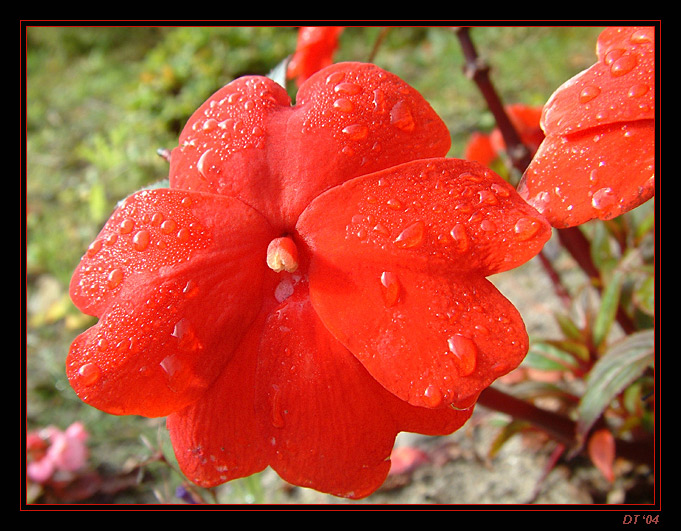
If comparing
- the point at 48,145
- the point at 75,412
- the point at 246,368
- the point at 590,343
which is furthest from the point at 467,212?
the point at 48,145

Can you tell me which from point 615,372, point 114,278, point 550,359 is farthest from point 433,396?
point 550,359

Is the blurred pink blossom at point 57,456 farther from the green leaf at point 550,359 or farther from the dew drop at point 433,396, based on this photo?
the dew drop at point 433,396

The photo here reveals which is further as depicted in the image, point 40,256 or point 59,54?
point 59,54

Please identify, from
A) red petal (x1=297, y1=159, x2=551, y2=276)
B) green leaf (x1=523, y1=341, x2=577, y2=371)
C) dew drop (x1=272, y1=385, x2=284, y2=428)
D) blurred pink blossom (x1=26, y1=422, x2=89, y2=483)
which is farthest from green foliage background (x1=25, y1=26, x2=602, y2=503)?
red petal (x1=297, y1=159, x2=551, y2=276)

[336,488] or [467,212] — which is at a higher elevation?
[467,212]

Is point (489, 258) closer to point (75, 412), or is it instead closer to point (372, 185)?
point (372, 185)

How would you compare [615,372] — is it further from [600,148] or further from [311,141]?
[311,141]
